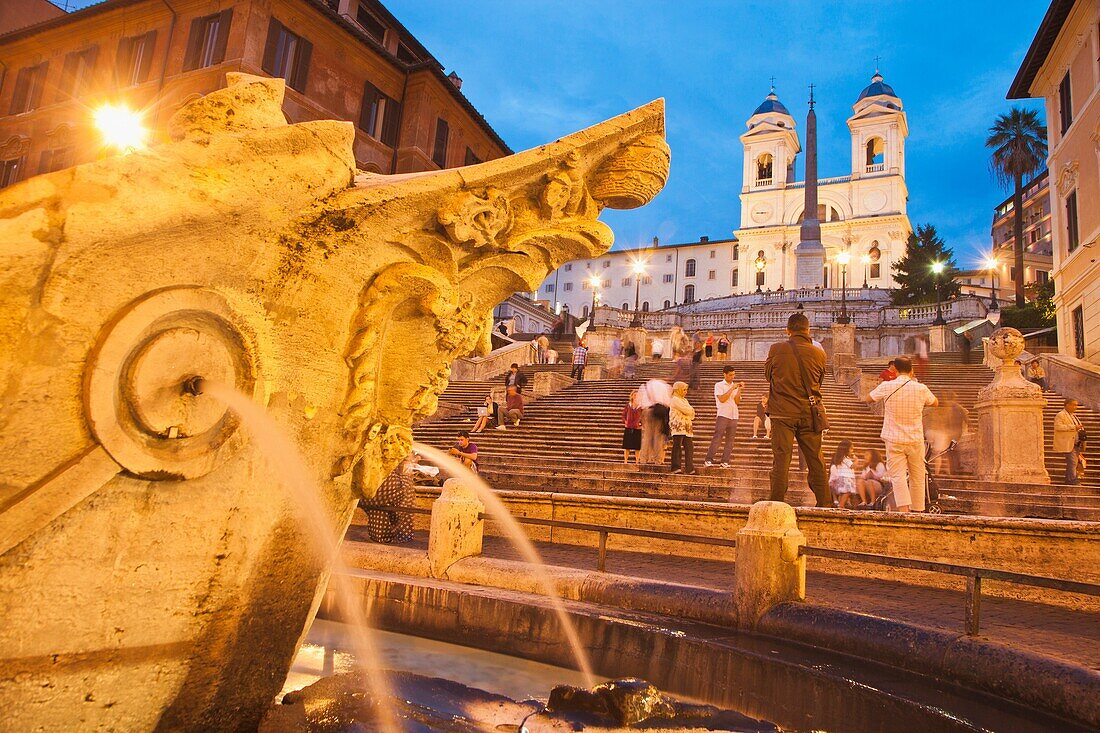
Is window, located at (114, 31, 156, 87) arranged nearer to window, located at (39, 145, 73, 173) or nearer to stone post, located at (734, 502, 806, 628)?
window, located at (39, 145, 73, 173)

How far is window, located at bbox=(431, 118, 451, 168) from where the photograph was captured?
3025 centimetres

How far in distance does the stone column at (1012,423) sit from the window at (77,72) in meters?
32.6

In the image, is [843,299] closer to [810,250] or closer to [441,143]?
[810,250]

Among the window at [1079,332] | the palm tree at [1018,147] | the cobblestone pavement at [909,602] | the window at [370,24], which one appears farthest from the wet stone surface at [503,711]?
the palm tree at [1018,147]

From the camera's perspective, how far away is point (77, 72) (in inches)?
1123

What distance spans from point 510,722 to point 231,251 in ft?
7.51

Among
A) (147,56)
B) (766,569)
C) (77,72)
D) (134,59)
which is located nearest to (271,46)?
(147,56)

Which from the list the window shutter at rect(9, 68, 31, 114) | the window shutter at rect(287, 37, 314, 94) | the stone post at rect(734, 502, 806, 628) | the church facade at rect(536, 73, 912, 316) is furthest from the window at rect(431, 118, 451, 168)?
the church facade at rect(536, 73, 912, 316)

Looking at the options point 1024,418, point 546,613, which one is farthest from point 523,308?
point 546,613

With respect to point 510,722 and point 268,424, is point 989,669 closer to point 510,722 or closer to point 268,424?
point 510,722

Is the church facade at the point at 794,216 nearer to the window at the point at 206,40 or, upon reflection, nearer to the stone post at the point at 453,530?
the window at the point at 206,40

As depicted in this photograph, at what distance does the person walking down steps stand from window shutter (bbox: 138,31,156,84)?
2535 centimetres

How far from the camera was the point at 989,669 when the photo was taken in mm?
3260

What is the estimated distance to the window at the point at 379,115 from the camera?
2772 cm
